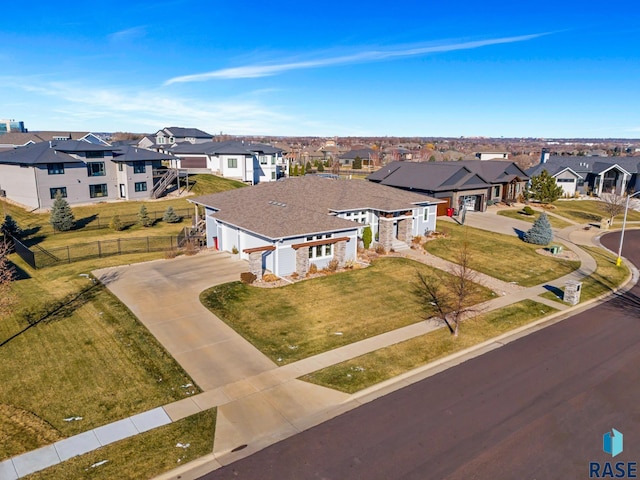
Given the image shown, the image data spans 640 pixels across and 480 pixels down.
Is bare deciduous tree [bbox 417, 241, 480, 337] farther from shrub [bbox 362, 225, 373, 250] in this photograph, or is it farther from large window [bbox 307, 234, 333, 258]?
large window [bbox 307, 234, 333, 258]

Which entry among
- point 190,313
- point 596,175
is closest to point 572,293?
point 190,313

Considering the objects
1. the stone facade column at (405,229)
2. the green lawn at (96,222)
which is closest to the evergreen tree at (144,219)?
the green lawn at (96,222)

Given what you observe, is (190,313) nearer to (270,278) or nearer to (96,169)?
(270,278)

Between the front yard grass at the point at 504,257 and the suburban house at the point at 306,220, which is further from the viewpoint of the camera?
the front yard grass at the point at 504,257

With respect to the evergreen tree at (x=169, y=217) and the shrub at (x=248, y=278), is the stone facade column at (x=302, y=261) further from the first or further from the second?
the evergreen tree at (x=169, y=217)

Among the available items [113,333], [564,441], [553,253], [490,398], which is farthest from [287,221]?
[553,253]
